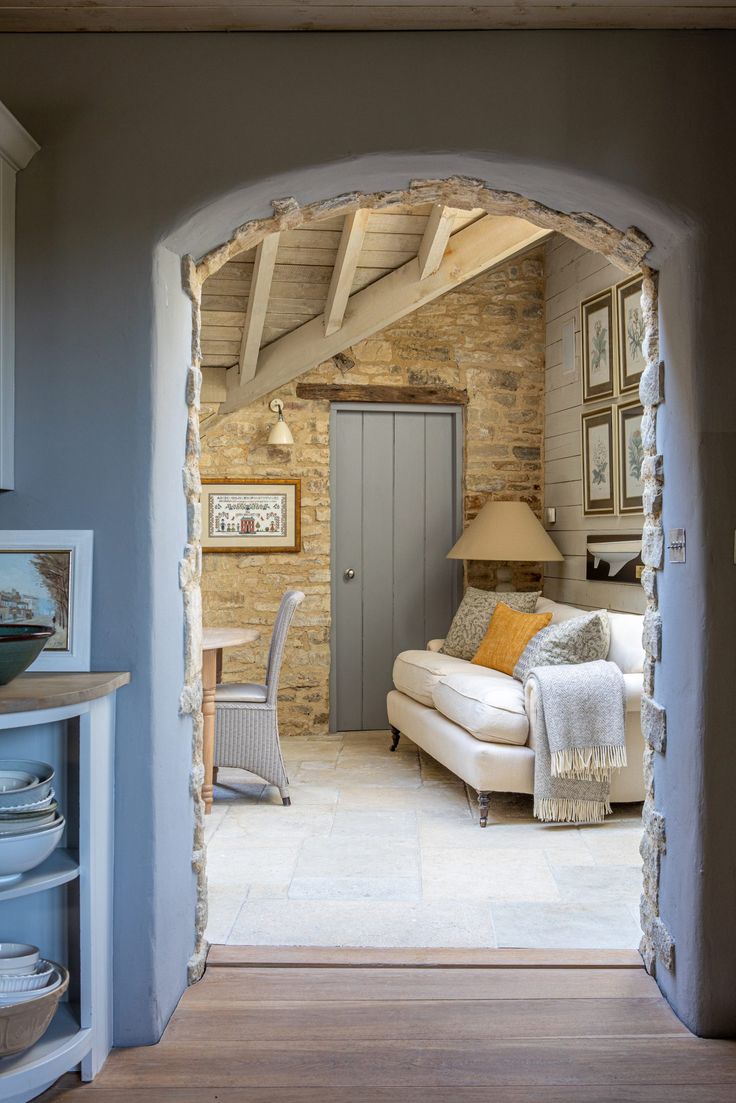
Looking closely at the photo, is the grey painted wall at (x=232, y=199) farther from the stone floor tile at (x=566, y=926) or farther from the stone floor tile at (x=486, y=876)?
the stone floor tile at (x=486, y=876)

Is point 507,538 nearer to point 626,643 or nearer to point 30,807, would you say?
point 626,643

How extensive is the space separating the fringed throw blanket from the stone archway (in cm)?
137

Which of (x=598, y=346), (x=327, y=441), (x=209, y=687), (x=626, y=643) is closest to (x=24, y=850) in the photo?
(x=209, y=687)

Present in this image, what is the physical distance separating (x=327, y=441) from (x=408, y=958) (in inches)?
155

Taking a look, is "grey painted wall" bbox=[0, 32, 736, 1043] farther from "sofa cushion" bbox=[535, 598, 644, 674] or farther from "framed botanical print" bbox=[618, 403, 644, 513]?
"framed botanical print" bbox=[618, 403, 644, 513]

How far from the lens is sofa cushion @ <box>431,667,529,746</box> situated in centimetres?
421

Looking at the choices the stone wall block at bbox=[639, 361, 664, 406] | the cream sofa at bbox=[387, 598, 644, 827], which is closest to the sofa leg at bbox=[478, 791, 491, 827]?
the cream sofa at bbox=[387, 598, 644, 827]

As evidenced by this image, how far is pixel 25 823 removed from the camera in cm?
203

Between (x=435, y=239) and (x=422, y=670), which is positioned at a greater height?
(x=435, y=239)

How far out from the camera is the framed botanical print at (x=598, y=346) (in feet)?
16.8

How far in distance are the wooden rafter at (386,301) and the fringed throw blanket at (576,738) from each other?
2024mm

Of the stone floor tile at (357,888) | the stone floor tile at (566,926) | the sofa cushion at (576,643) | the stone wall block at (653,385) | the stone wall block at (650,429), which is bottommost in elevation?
the stone floor tile at (357,888)

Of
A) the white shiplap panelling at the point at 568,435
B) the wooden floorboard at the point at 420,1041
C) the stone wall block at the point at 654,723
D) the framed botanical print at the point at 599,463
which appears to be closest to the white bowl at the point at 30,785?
the wooden floorboard at the point at 420,1041

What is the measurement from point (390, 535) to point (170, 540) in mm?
3910
